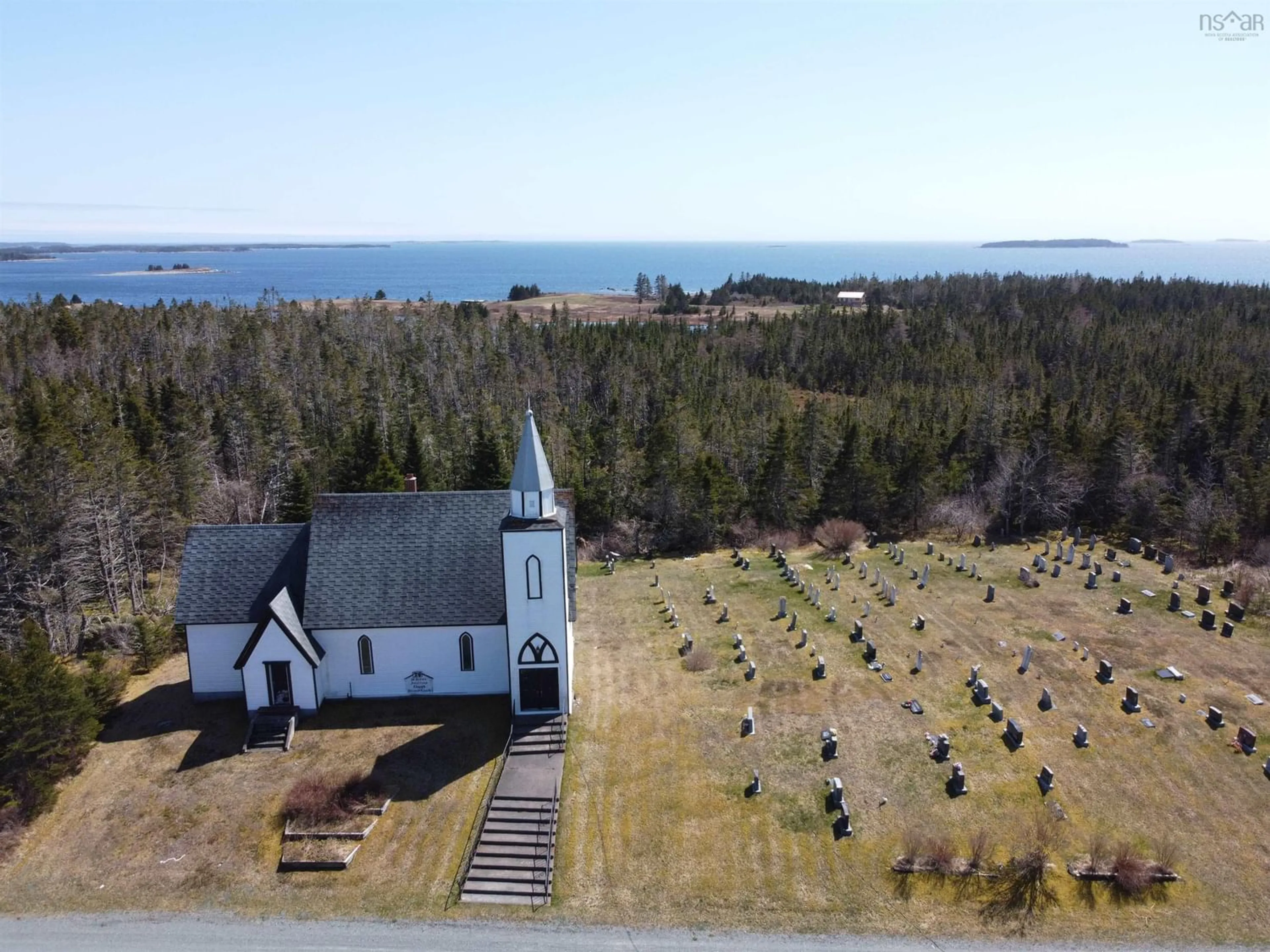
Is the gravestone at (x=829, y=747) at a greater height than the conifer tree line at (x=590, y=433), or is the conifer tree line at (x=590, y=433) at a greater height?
the conifer tree line at (x=590, y=433)

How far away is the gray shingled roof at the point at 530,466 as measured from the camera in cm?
2775

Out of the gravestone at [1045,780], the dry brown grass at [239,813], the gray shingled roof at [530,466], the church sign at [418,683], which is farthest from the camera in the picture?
the church sign at [418,683]

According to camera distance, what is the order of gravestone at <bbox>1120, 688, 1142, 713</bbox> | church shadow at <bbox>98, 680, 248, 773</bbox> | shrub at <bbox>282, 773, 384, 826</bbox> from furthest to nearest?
1. gravestone at <bbox>1120, 688, 1142, 713</bbox>
2. church shadow at <bbox>98, 680, 248, 773</bbox>
3. shrub at <bbox>282, 773, 384, 826</bbox>

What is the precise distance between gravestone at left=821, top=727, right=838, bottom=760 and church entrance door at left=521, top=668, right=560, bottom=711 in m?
9.80

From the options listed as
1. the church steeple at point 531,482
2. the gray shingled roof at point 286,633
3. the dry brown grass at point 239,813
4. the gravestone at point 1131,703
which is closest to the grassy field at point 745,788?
the dry brown grass at point 239,813

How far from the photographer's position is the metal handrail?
72.2ft

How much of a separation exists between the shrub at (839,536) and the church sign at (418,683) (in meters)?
28.7

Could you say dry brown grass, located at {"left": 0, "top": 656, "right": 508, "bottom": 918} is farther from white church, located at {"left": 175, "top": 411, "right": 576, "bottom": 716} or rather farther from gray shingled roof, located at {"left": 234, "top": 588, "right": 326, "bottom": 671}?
gray shingled roof, located at {"left": 234, "top": 588, "right": 326, "bottom": 671}

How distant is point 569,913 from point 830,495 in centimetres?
4018

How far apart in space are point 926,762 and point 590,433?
168 feet

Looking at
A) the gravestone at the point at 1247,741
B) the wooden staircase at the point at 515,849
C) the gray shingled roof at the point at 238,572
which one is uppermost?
the gray shingled roof at the point at 238,572

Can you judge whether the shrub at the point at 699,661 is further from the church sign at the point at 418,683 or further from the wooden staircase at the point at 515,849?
the church sign at the point at 418,683

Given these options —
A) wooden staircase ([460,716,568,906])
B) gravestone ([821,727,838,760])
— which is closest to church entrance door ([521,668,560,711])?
wooden staircase ([460,716,568,906])

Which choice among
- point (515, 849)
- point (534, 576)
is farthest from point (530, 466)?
point (515, 849)
